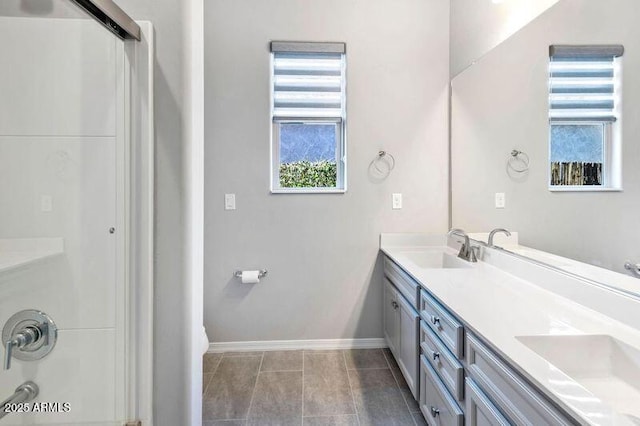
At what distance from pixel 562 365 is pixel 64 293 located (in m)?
1.67

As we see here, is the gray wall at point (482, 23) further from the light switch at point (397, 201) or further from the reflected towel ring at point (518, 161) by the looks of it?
the light switch at point (397, 201)

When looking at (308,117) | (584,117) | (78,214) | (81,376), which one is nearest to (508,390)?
(584,117)

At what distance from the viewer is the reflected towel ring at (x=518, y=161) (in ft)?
5.65

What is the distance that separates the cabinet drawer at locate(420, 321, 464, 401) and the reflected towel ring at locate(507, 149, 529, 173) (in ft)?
3.33

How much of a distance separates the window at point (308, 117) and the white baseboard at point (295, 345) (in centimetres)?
120

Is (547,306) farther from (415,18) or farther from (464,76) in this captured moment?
(415,18)

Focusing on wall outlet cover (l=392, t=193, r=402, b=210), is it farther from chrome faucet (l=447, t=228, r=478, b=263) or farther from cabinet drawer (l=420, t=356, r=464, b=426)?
cabinet drawer (l=420, t=356, r=464, b=426)

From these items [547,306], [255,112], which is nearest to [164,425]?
[547,306]

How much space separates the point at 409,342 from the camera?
1.85m

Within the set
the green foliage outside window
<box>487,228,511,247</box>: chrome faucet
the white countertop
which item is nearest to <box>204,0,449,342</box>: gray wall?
the green foliage outside window

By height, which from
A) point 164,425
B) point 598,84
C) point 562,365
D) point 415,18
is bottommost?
point 164,425

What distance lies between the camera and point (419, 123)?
2.50 metres

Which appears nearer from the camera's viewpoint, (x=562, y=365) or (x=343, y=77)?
(x=562, y=365)

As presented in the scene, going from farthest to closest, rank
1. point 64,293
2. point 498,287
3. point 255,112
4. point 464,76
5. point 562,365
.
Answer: point 255,112 → point 464,76 → point 498,287 → point 64,293 → point 562,365
